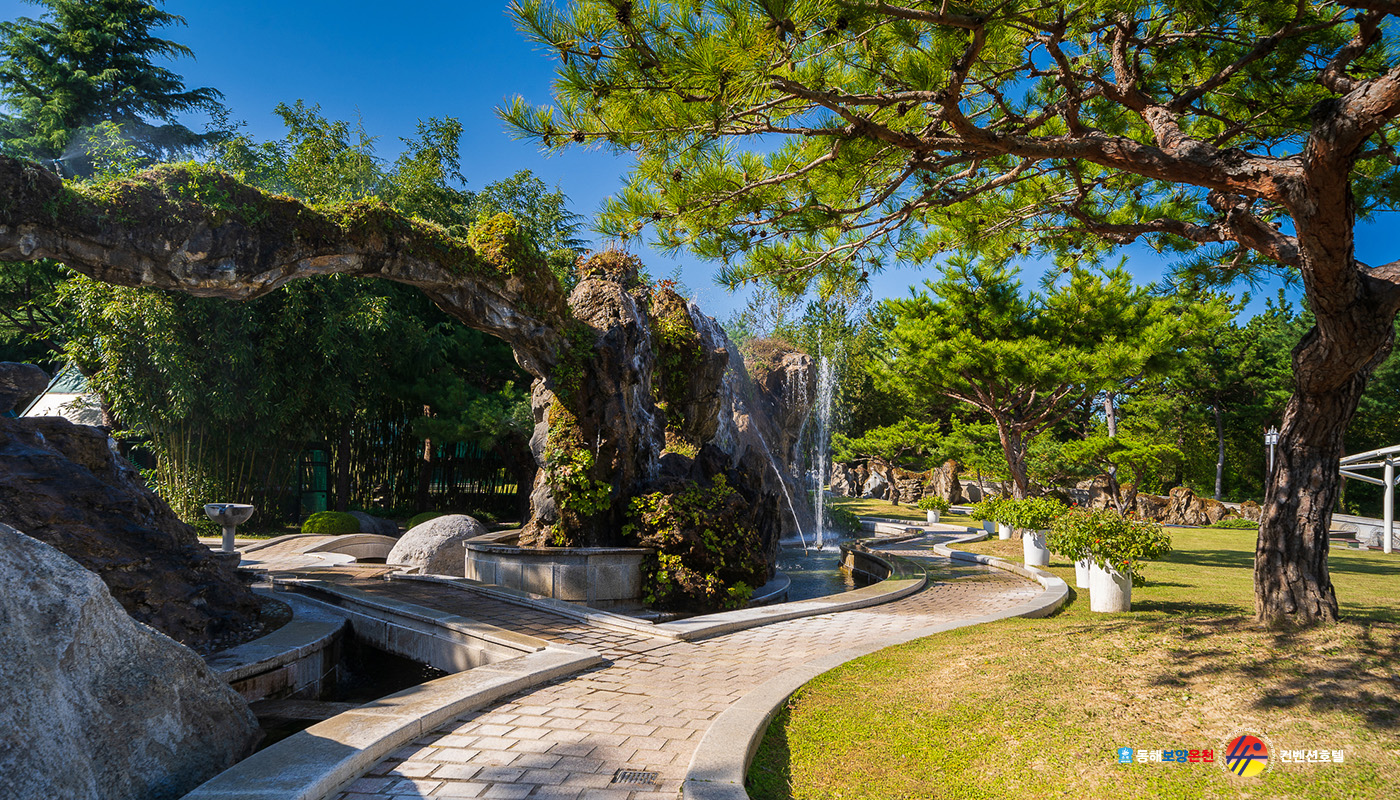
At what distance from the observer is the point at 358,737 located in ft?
10.9

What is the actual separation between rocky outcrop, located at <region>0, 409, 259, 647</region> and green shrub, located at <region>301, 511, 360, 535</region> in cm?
881

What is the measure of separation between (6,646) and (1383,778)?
5.45 metres

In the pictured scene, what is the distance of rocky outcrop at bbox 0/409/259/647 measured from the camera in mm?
4820

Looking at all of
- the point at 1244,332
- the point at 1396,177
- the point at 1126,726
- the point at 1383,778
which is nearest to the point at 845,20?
the point at 1126,726

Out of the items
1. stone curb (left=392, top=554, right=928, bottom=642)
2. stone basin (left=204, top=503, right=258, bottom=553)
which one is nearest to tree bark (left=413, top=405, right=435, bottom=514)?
stone basin (left=204, top=503, right=258, bottom=553)

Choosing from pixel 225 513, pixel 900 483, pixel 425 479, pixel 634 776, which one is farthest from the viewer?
pixel 900 483

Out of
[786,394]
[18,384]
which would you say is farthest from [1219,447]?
[18,384]

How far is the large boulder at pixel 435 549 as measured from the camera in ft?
34.1

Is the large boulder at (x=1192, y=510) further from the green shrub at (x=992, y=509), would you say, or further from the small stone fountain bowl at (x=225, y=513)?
the small stone fountain bowl at (x=225, y=513)

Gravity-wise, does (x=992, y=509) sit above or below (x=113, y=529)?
below

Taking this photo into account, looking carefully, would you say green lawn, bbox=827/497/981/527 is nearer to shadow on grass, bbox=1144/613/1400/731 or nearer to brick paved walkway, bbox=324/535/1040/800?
brick paved walkway, bbox=324/535/1040/800

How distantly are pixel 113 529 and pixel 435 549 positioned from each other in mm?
5464

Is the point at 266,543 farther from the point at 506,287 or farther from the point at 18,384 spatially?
the point at 506,287

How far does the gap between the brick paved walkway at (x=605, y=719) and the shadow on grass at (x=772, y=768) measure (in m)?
0.33
